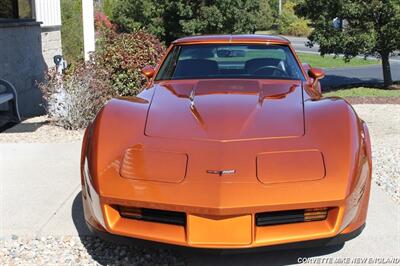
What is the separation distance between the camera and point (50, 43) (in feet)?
45.5

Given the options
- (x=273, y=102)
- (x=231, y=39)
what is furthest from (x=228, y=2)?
(x=273, y=102)

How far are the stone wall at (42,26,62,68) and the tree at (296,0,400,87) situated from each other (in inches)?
257

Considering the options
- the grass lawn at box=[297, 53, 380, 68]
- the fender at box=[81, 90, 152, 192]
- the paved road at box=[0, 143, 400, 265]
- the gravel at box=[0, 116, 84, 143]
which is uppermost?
the fender at box=[81, 90, 152, 192]

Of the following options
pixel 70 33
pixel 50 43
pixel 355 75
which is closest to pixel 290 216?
pixel 50 43

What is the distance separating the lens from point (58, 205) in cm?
466

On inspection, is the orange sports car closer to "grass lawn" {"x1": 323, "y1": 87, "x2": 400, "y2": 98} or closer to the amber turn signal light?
the amber turn signal light

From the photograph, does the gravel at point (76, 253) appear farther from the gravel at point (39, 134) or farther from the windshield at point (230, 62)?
the gravel at point (39, 134)

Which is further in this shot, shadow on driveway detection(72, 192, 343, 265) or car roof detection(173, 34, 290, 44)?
car roof detection(173, 34, 290, 44)

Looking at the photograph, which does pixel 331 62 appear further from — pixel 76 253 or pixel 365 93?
pixel 76 253

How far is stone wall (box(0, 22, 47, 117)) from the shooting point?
1032cm

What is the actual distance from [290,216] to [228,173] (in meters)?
0.43

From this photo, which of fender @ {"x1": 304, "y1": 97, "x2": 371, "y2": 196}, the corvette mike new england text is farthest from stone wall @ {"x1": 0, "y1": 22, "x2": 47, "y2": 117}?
the corvette mike new england text

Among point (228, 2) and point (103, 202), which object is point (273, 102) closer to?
point (103, 202)

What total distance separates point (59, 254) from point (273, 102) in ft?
6.11
